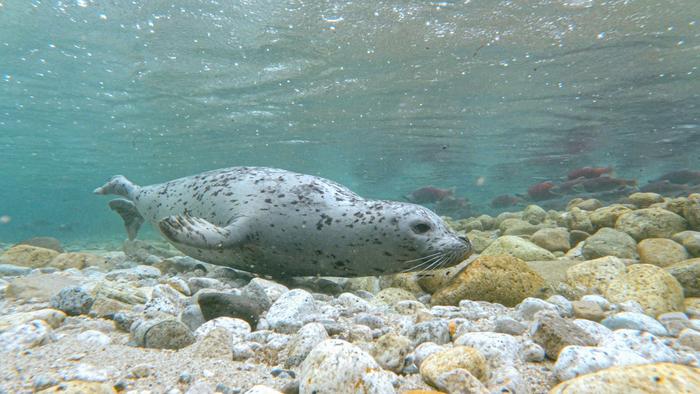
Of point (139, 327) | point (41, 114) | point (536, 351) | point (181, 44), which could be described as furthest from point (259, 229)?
point (41, 114)

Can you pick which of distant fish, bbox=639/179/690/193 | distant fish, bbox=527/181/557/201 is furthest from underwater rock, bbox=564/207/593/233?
distant fish, bbox=639/179/690/193

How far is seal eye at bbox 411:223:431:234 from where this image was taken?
10.9 ft

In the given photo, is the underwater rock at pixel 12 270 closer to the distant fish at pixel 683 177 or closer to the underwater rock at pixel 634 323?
the underwater rock at pixel 634 323

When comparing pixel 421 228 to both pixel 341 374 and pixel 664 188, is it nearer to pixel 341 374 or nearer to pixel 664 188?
pixel 341 374

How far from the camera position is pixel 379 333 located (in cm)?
215

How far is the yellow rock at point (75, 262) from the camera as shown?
16.6 ft

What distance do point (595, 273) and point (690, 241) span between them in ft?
5.46

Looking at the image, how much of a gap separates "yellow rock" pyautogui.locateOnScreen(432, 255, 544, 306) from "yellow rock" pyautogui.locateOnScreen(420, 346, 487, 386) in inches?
55.0

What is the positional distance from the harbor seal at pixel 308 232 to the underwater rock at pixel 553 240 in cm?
245

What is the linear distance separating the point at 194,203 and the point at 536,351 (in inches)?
154

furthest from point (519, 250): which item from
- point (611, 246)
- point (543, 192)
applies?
point (543, 192)

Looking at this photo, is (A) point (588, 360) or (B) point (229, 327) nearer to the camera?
(A) point (588, 360)

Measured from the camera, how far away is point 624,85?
48.4 feet

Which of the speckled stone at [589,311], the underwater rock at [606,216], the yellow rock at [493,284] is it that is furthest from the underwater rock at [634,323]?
the underwater rock at [606,216]
